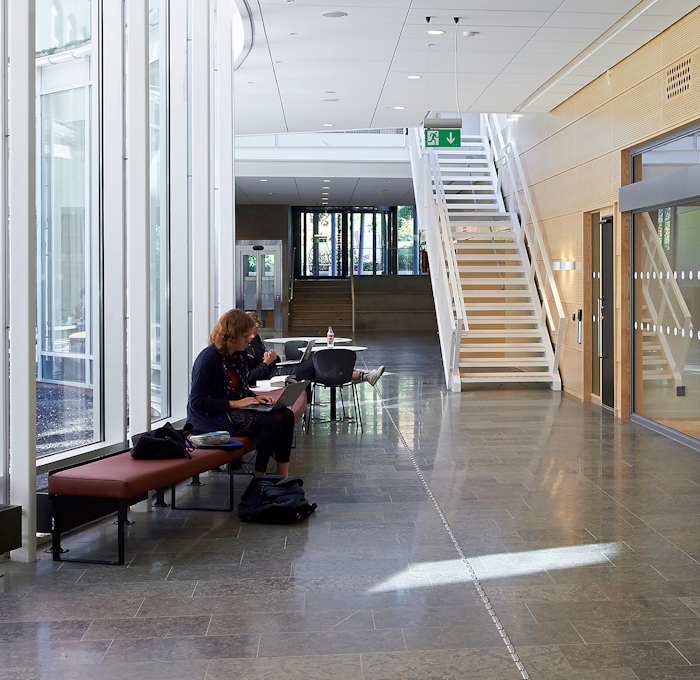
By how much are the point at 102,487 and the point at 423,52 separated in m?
6.38

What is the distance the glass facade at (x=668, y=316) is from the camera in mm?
7449

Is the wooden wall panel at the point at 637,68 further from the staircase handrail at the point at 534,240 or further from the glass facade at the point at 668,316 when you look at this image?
the staircase handrail at the point at 534,240

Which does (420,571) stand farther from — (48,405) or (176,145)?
(176,145)

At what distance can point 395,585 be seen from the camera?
4023 mm

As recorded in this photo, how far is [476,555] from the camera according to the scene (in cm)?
448

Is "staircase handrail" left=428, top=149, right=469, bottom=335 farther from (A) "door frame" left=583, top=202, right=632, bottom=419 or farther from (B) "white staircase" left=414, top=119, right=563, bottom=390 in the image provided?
(A) "door frame" left=583, top=202, right=632, bottom=419

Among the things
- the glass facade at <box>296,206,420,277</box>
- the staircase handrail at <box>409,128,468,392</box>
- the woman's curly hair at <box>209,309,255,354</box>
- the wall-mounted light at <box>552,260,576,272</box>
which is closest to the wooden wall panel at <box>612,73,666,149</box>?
the wall-mounted light at <box>552,260,576,272</box>

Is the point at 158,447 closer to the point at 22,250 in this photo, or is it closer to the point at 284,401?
the point at 284,401

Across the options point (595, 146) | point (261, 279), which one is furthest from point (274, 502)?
point (261, 279)

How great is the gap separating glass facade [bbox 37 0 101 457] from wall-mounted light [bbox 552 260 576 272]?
7.42 m

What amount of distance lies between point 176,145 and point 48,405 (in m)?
2.77

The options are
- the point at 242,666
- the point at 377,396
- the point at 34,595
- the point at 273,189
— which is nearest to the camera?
the point at 242,666

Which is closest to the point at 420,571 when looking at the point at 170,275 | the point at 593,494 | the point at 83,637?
the point at 83,637

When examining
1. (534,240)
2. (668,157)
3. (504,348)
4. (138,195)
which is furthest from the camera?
(534,240)
